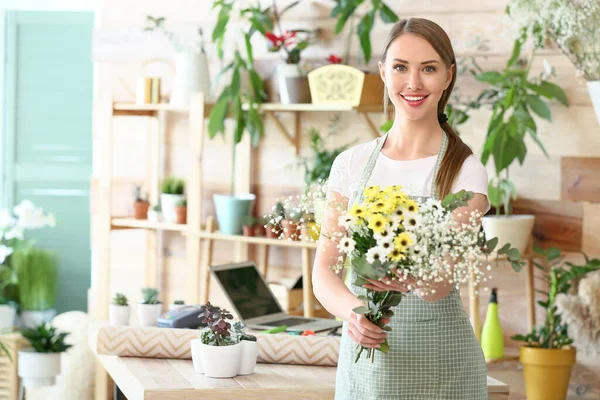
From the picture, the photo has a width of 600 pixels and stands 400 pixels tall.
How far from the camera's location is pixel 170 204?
3.98 m

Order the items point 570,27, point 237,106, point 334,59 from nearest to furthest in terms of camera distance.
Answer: point 570,27 < point 334,59 < point 237,106

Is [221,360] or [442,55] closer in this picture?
[442,55]

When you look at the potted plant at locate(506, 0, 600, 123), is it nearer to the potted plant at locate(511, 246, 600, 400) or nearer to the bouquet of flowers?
the potted plant at locate(511, 246, 600, 400)

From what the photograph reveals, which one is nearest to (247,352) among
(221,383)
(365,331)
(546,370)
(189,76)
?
(221,383)

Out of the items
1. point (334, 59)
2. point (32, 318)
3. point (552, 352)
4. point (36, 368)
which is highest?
point (334, 59)

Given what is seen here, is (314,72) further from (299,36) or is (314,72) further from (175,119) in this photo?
(175,119)

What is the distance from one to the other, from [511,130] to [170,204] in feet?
4.96

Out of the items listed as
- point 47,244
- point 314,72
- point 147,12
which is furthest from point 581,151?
point 47,244

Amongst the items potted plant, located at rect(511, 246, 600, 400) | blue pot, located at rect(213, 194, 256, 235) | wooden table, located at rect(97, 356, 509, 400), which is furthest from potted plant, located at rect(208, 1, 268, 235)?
wooden table, located at rect(97, 356, 509, 400)

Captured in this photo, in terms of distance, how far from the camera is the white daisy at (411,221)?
4.97 feet

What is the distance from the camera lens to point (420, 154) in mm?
1780

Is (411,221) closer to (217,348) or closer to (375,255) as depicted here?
(375,255)

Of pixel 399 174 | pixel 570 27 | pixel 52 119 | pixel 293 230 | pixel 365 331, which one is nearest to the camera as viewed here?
pixel 365 331

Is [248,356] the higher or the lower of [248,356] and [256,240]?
the lower
